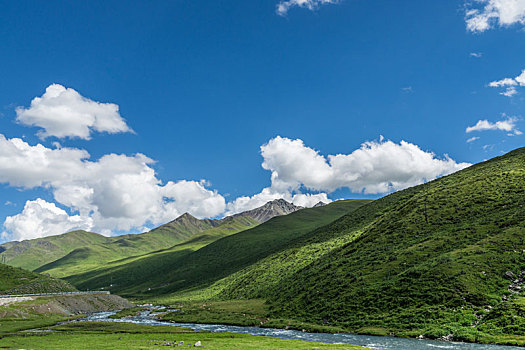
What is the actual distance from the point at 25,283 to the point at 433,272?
556 feet

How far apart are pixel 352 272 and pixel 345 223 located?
285 ft

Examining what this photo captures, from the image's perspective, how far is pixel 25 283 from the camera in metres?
151

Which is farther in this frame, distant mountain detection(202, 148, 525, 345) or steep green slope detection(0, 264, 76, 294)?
steep green slope detection(0, 264, 76, 294)

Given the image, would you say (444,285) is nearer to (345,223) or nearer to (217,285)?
(345,223)

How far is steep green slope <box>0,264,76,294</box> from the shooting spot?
5566 inches

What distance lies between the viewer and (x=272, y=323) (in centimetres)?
7262

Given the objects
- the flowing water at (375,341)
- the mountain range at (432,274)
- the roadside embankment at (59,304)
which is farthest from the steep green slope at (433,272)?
the roadside embankment at (59,304)

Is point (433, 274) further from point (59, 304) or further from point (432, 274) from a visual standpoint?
point (59, 304)

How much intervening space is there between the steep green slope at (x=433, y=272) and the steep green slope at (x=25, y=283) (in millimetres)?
84814

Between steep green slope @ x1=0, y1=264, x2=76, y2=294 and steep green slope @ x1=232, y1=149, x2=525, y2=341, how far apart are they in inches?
3339

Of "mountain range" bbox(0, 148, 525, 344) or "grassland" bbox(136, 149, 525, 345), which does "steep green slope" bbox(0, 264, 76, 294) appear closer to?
"mountain range" bbox(0, 148, 525, 344)

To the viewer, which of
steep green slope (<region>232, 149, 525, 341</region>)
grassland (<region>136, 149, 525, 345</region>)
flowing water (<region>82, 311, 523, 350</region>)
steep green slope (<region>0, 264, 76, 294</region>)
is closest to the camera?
flowing water (<region>82, 311, 523, 350</region>)

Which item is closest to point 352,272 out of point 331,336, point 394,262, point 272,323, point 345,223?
point 394,262

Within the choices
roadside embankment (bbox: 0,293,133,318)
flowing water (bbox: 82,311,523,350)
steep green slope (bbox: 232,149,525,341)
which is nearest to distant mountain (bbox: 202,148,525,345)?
steep green slope (bbox: 232,149,525,341)
